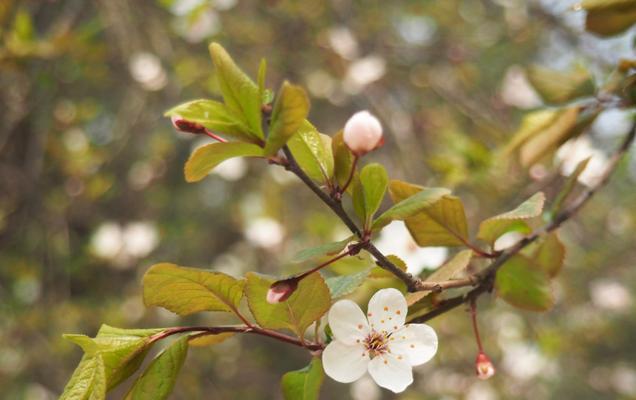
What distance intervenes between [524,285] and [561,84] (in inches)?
12.6

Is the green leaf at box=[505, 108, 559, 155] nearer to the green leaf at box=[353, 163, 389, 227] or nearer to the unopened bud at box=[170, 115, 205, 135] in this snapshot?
the green leaf at box=[353, 163, 389, 227]

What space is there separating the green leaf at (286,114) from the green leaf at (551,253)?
0.40m

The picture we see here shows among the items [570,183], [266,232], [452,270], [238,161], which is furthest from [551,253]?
[238,161]

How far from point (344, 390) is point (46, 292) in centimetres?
154

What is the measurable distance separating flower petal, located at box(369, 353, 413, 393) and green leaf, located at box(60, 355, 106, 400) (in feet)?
0.73

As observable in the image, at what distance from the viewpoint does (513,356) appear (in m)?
2.53

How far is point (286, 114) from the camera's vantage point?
0.42m

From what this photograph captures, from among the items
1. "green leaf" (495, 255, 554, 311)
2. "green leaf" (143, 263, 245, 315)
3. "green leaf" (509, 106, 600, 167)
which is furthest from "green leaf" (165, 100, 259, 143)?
"green leaf" (509, 106, 600, 167)

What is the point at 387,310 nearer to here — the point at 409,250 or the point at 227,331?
the point at 227,331

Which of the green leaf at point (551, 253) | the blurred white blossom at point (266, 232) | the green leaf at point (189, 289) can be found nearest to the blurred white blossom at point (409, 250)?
the green leaf at point (551, 253)

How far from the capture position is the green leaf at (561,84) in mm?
775

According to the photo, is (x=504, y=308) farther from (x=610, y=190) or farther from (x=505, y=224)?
(x=505, y=224)

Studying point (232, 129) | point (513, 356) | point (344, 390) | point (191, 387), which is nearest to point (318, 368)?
point (232, 129)

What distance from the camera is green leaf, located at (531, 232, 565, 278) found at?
0.70 metres
